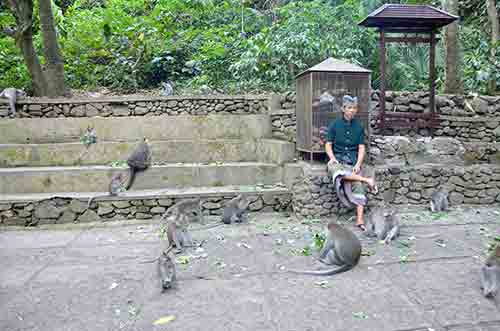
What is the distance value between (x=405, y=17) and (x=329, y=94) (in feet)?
6.20

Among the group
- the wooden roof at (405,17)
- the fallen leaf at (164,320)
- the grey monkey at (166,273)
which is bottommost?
the fallen leaf at (164,320)

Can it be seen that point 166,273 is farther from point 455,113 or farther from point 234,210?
point 455,113

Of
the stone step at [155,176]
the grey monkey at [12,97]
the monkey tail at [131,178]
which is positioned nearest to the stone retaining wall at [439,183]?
the stone step at [155,176]

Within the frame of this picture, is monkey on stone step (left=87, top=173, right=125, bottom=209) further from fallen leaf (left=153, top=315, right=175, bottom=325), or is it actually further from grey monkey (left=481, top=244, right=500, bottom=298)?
grey monkey (left=481, top=244, right=500, bottom=298)

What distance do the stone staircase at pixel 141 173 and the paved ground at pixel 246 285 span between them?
2.45 ft

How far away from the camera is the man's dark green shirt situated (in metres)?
5.50

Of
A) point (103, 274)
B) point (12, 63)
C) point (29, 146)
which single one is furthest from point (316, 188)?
point (12, 63)

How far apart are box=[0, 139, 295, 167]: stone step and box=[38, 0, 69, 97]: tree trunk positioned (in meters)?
2.09

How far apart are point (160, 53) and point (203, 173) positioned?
5.09 metres

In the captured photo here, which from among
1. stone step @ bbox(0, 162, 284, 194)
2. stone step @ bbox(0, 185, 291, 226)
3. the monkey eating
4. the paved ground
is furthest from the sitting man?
the monkey eating

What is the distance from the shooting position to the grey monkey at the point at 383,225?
4.72 metres

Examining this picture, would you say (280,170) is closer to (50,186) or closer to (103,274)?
(103,274)

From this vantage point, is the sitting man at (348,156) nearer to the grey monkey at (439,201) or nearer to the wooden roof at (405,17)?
the grey monkey at (439,201)

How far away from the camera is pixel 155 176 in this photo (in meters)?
6.65
